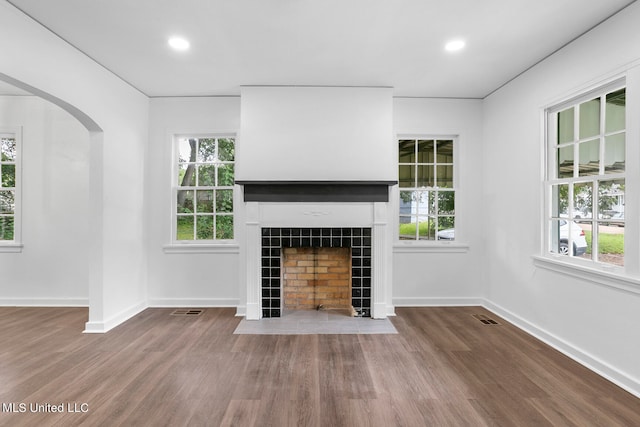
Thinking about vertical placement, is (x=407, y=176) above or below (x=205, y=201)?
above

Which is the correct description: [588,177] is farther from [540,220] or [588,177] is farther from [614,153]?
[540,220]

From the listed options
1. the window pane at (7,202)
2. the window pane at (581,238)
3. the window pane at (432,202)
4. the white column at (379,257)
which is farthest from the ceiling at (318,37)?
the window pane at (7,202)

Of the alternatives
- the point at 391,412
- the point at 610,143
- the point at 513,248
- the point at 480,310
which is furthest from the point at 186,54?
the point at 480,310

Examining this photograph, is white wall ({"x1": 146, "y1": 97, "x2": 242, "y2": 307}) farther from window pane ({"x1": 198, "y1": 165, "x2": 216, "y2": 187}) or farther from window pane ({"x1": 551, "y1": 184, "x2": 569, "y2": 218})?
window pane ({"x1": 551, "y1": 184, "x2": 569, "y2": 218})

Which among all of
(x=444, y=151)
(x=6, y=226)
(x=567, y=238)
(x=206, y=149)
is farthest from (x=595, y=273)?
(x=6, y=226)

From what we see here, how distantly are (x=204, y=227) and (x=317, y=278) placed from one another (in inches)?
67.4

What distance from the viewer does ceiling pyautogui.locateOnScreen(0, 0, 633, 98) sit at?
8.50ft

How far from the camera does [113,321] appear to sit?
3809 mm

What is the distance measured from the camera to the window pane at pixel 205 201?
4.71 m

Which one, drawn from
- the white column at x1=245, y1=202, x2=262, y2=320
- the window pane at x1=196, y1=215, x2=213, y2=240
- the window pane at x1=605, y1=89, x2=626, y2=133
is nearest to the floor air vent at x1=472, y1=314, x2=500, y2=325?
the window pane at x1=605, y1=89, x2=626, y2=133

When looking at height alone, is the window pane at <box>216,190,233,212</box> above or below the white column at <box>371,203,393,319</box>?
above

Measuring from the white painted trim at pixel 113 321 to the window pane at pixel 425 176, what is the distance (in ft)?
13.2

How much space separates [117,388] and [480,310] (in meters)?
4.07

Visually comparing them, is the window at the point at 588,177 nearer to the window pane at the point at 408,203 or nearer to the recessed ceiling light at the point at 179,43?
the window pane at the point at 408,203
